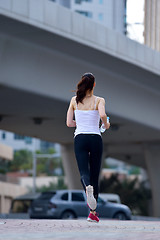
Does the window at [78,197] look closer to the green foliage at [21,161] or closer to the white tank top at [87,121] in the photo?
the white tank top at [87,121]

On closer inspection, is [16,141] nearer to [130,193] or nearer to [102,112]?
[130,193]

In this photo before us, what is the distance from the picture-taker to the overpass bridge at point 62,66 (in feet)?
55.8

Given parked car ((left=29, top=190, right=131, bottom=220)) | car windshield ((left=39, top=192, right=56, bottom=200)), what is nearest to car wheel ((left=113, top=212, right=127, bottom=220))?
parked car ((left=29, top=190, right=131, bottom=220))

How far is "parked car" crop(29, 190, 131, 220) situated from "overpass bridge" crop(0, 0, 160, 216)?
339cm

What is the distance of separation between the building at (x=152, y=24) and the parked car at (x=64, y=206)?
786 centimetres

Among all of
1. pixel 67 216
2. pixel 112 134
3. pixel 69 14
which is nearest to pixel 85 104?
pixel 69 14

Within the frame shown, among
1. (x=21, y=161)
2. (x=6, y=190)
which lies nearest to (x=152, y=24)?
(x=6, y=190)

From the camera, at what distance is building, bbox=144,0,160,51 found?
25.9 metres

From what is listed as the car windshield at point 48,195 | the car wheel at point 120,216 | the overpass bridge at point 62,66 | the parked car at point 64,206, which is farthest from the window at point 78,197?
the overpass bridge at point 62,66

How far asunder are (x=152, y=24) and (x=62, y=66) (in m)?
7.89

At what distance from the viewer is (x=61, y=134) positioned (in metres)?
32.7

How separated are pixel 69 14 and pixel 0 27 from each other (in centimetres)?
250

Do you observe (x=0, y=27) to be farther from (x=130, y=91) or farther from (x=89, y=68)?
(x=130, y=91)

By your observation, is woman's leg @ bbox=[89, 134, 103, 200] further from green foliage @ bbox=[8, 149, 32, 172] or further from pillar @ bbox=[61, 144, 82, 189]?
green foliage @ bbox=[8, 149, 32, 172]
